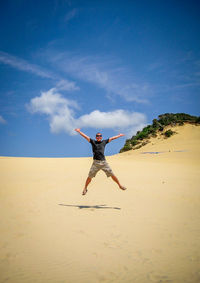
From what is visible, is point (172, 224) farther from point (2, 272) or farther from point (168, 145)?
point (168, 145)

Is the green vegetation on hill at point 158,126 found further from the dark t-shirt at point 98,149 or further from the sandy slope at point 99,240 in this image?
the sandy slope at point 99,240

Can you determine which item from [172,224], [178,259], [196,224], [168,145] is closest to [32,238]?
[178,259]

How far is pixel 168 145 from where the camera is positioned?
31391mm

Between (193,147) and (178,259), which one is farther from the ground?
(193,147)

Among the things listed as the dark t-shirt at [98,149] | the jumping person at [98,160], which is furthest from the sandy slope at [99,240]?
the dark t-shirt at [98,149]

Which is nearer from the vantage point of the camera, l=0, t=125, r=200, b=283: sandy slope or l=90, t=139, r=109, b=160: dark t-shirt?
l=0, t=125, r=200, b=283: sandy slope

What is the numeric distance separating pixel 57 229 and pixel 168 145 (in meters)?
30.2

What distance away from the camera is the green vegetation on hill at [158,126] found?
38513mm

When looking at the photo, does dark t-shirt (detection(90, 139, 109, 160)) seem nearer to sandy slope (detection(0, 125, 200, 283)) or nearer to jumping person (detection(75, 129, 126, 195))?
jumping person (detection(75, 129, 126, 195))

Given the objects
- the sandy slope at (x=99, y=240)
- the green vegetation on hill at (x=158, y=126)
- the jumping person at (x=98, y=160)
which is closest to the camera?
the sandy slope at (x=99, y=240)

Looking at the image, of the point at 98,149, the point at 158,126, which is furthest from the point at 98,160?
the point at 158,126

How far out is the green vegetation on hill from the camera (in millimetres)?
38513

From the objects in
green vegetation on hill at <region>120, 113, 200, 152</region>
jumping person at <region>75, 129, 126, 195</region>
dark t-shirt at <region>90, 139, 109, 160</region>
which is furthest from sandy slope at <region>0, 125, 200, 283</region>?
green vegetation on hill at <region>120, 113, 200, 152</region>

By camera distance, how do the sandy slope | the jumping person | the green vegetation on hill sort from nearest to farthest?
the sandy slope → the jumping person → the green vegetation on hill
